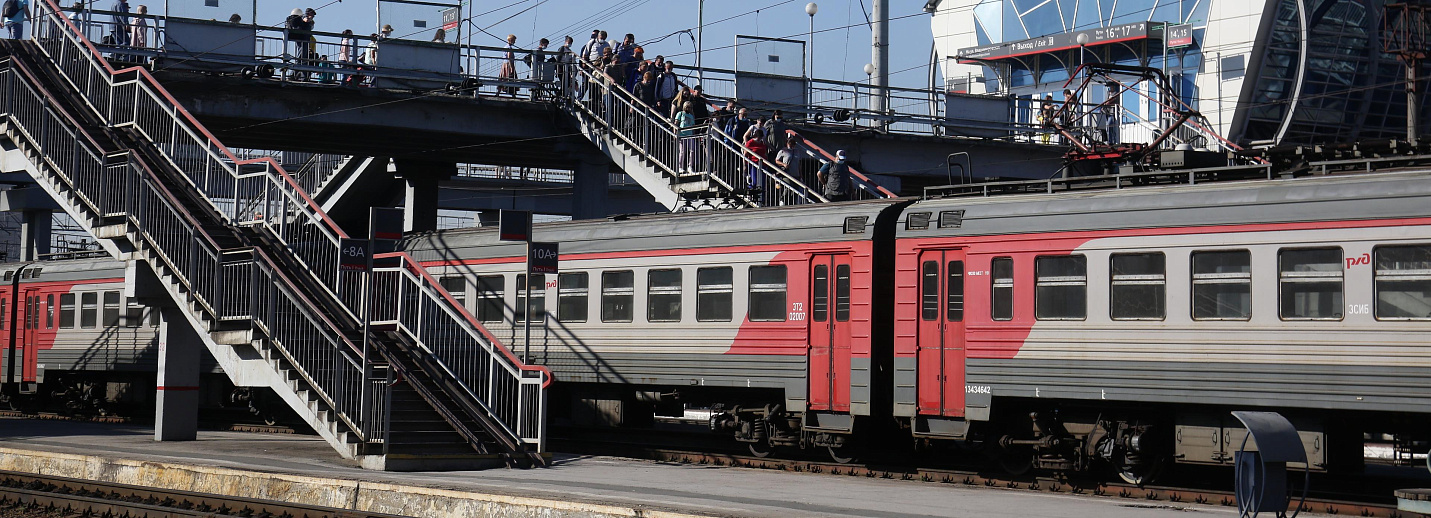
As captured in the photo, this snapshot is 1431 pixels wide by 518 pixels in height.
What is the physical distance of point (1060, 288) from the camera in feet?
53.6

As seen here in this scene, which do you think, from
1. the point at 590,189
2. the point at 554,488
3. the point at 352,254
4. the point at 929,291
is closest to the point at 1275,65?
the point at 590,189

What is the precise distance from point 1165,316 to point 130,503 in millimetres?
10628

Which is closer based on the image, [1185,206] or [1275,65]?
[1185,206]

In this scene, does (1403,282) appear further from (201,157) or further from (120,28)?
(120,28)

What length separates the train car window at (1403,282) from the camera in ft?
45.4

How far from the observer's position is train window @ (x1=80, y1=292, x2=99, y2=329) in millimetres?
31797

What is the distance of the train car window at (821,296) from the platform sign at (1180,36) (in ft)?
201

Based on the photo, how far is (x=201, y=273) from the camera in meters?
19.3

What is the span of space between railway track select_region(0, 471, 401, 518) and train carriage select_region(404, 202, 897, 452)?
15.6ft

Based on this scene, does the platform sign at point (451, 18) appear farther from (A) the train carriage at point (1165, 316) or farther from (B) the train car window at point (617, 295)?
(A) the train carriage at point (1165, 316)

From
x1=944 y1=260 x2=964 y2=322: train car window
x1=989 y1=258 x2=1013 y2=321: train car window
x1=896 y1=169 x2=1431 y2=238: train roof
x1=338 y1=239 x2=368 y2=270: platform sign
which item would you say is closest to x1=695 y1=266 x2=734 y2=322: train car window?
x1=896 y1=169 x2=1431 y2=238: train roof

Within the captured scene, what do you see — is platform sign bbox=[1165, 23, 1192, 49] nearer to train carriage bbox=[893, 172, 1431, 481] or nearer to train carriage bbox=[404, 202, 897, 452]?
train carriage bbox=[404, 202, 897, 452]

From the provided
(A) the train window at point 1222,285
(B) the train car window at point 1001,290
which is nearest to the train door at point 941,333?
(B) the train car window at point 1001,290

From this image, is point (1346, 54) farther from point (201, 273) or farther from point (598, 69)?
point (201, 273)
